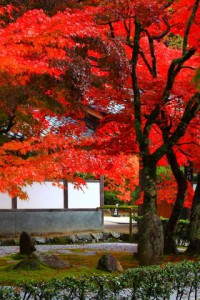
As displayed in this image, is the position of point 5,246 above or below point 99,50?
below

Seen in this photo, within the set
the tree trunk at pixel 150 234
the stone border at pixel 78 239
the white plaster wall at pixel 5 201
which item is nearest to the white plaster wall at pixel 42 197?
the white plaster wall at pixel 5 201

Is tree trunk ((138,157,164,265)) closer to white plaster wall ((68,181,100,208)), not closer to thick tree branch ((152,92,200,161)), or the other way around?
thick tree branch ((152,92,200,161))

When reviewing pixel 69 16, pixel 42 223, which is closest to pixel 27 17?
pixel 69 16

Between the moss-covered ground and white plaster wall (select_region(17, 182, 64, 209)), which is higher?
white plaster wall (select_region(17, 182, 64, 209))

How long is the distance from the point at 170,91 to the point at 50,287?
21.7 ft

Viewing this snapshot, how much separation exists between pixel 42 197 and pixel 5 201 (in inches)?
61.9

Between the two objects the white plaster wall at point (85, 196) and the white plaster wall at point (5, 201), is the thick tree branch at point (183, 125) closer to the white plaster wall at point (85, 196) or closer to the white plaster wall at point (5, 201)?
the white plaster wall at point (5, 201)

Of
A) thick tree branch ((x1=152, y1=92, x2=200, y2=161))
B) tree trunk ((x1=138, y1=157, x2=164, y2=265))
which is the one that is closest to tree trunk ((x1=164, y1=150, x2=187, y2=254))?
thick tree branch ((x1=152, y1=92, x2=200, y2=161))

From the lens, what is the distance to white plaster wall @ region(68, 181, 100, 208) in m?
21.1

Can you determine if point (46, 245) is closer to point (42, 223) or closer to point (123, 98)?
point (42, 223)

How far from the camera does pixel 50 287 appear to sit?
7207 millimetres

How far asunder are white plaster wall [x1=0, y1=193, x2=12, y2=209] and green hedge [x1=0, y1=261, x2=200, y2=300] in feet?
36.7

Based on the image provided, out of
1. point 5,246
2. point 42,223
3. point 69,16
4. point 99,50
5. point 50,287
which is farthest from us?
point 42,223

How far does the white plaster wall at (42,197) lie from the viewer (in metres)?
20.0
